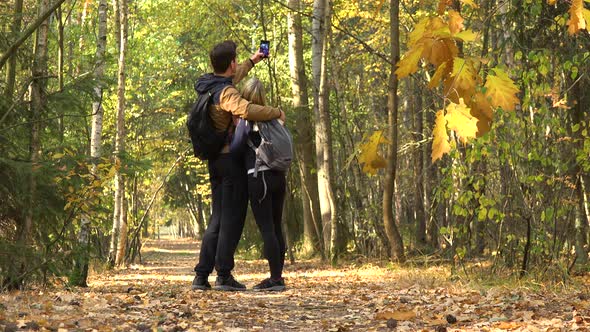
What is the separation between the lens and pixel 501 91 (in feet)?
9.23

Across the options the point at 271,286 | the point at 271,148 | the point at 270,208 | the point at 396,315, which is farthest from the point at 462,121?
the point at 271,286

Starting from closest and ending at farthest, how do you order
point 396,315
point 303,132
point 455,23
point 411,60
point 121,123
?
point 411,60 < point 455,23 < point 396,315 < point 303,132 < point 121,123

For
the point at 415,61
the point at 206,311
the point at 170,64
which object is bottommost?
the point at 206,311

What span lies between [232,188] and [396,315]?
2577 mm

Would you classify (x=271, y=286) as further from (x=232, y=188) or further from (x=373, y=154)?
(x=373, y=154)

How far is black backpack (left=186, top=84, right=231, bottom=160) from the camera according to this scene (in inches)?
284

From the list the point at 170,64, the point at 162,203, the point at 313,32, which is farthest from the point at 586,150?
the point at 162,203

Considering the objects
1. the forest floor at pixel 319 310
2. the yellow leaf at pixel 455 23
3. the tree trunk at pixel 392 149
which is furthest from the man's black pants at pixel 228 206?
the yellow leaf at pixel 455 23

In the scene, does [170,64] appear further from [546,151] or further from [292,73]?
[546,151]

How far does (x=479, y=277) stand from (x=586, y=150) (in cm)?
174

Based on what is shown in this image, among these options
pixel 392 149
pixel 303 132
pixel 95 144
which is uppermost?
pixel 303 132

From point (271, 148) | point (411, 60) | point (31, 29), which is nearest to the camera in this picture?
point (411, 60)

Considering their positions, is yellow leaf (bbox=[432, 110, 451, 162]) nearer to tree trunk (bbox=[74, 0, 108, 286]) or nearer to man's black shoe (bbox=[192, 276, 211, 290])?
tree trunk (bbox=[74, 0, 108, 286])

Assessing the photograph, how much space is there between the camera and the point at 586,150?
7.34 metres
